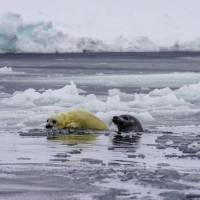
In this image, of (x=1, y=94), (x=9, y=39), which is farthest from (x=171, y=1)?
(x=1, y=94)

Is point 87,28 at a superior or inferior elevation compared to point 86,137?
superior

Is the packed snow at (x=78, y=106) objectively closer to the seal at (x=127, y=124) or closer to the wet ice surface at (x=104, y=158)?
the wet ice surface at (x=104, y=158)

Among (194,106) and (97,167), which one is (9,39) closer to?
(194,106)

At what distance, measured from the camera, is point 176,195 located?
29.0ft

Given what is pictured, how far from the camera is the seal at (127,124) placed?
15.6 metres

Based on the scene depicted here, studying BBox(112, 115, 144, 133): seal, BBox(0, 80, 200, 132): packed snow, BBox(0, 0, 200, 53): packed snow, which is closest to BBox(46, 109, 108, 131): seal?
BBox(112, 115, 144, 133): seal

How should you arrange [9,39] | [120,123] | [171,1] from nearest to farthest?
[120,123] < [9,39] < [171,1]

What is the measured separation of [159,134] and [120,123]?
109cm

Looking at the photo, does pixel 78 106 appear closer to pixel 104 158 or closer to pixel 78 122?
pixel 78 122

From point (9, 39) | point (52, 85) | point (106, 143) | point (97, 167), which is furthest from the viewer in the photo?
point (9, 39)

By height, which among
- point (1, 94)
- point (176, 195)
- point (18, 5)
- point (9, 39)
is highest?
point (18, 5)

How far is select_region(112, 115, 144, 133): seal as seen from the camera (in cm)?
1562

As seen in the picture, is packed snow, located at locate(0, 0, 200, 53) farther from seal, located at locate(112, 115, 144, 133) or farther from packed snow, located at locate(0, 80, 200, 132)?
seal, located at locate(112, 115, 144, 133)

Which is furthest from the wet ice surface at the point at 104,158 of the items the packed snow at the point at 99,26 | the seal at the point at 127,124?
the packed snow at the point at 99,26
